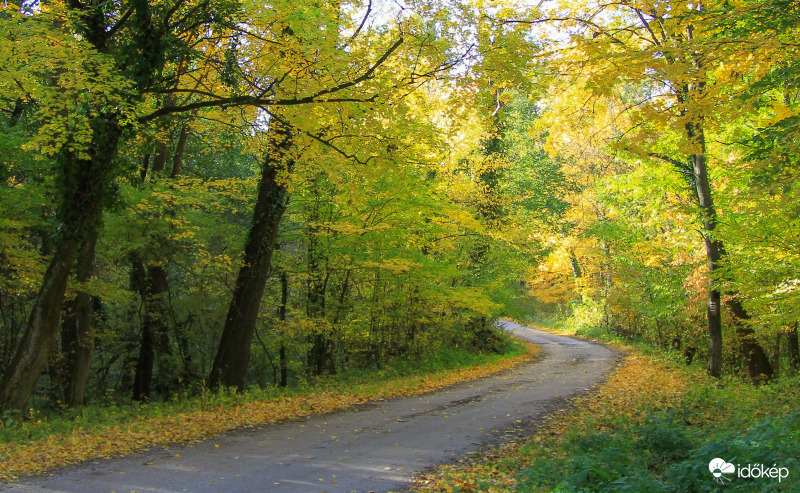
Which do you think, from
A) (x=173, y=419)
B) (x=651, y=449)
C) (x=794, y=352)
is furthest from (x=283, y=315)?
(x=794, y=352)

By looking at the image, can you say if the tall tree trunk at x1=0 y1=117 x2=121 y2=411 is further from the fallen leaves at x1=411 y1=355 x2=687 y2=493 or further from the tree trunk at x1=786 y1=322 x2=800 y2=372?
the tree trunk at x1=786 y1=322 x2=800 y2=372

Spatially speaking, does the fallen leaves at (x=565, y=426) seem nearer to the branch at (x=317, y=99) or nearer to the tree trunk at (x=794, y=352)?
the tree trunk at (x=794, y=352)

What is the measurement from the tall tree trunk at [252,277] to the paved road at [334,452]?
290cm

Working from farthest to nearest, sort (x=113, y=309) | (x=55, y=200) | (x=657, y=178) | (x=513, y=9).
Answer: (x=113, y=309), (x=657, y=178), (x=55, y=200), (x=513, y=9)

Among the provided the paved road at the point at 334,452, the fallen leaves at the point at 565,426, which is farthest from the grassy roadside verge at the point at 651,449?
the paved road at the point at 334,452

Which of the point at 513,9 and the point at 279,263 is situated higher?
the point at 513,9

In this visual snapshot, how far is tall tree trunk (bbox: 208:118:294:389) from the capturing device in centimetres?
1091

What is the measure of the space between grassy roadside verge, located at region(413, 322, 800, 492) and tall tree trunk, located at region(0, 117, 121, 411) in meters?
6.78

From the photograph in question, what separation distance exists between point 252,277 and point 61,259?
11.8 ft

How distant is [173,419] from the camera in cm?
826

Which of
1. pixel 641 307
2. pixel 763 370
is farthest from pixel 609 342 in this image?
pixel 763 370

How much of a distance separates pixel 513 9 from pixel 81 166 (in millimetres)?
7240

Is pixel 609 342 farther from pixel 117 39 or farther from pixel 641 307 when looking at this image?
pixel 117 39

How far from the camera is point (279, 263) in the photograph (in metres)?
13.6
